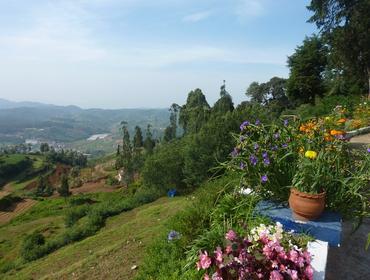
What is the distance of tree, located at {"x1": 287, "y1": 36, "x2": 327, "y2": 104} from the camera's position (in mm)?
34062

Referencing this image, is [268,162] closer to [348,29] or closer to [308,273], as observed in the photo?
[308,273]

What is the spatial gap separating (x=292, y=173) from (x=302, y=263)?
1.14 m

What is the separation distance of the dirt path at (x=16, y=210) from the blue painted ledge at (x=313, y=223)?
5190cm

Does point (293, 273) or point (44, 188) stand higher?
point (293, 273)

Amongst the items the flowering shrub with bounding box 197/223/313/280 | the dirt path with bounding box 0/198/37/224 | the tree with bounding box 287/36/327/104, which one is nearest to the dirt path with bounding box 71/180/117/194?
the dirt path with bounding box 0/198/37/224

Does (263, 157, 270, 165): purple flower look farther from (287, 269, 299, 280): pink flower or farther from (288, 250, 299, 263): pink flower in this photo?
(287, 269, 299, 280): pink flower

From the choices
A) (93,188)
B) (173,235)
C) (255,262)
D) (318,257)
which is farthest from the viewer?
(93,188)

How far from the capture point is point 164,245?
13.9 ft

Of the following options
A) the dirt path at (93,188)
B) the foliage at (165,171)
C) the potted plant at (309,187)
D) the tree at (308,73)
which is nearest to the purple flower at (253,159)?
the potted plant at (309,187)

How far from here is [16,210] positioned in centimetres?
5294

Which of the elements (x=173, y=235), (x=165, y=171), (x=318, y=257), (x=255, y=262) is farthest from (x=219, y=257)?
(x=165, y=171)

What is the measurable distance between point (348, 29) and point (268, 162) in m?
20.1

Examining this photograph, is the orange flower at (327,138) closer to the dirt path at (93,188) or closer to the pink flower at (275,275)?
the pink flower at (275,275)

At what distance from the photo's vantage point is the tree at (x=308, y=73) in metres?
34.1
